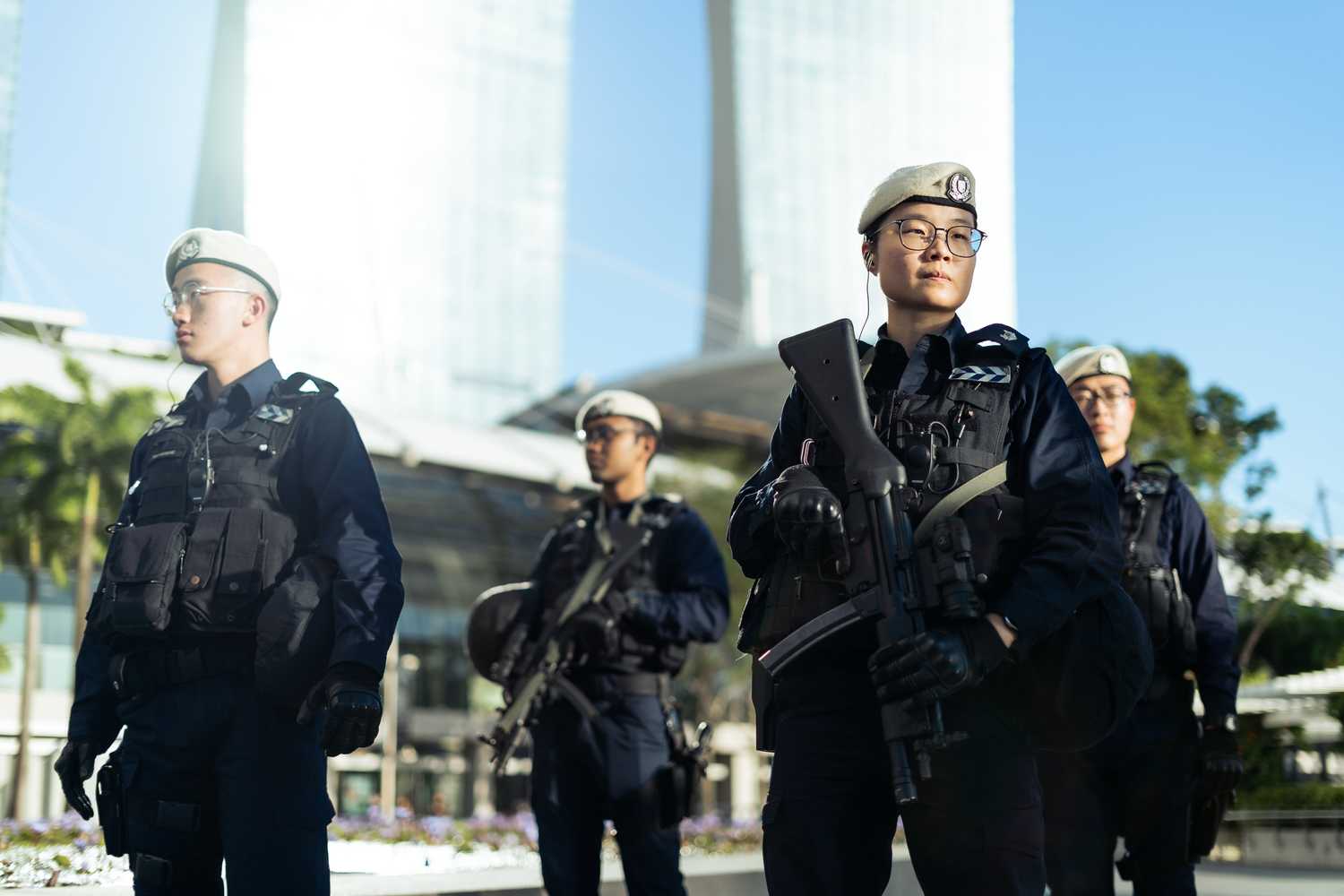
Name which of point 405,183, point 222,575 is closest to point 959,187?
point 222,575

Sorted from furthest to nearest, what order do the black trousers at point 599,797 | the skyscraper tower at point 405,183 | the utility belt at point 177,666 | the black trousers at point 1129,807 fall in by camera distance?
the skyscraper tower at point 405,183 → the black trousers at point 599,797 → the black trousers at point 1129,807 → the utility belt at point 177,666

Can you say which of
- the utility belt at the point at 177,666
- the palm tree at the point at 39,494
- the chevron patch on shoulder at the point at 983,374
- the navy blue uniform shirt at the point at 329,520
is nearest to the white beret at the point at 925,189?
the chevron patch on shoulder at the point at 983,374

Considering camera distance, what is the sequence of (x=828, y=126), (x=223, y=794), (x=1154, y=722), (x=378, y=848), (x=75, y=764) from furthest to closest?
(x=828, y=126) → (x=378, y=848) → (x=1154, y=722) → (x=75, y=764) → (x=223, y=794)

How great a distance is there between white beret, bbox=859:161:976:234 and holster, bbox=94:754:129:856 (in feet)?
6.46

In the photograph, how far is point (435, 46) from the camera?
90.1 metres

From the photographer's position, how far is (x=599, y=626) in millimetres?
5047

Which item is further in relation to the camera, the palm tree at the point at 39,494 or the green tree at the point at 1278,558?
the palm tree at the point at 39,494

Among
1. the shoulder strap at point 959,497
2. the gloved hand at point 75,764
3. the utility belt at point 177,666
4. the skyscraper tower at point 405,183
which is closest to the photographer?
the shoulder strap at point 959,497

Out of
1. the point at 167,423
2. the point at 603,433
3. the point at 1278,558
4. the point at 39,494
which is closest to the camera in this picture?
the point at 167,423

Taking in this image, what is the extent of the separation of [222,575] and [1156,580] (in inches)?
118

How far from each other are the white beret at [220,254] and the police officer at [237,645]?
0.83ft

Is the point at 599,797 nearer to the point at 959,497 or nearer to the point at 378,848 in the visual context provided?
the point at 959,497

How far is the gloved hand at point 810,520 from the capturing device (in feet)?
8.52

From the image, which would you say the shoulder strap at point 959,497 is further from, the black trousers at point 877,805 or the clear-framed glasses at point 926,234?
the clear-framed glasses at point 926,234
